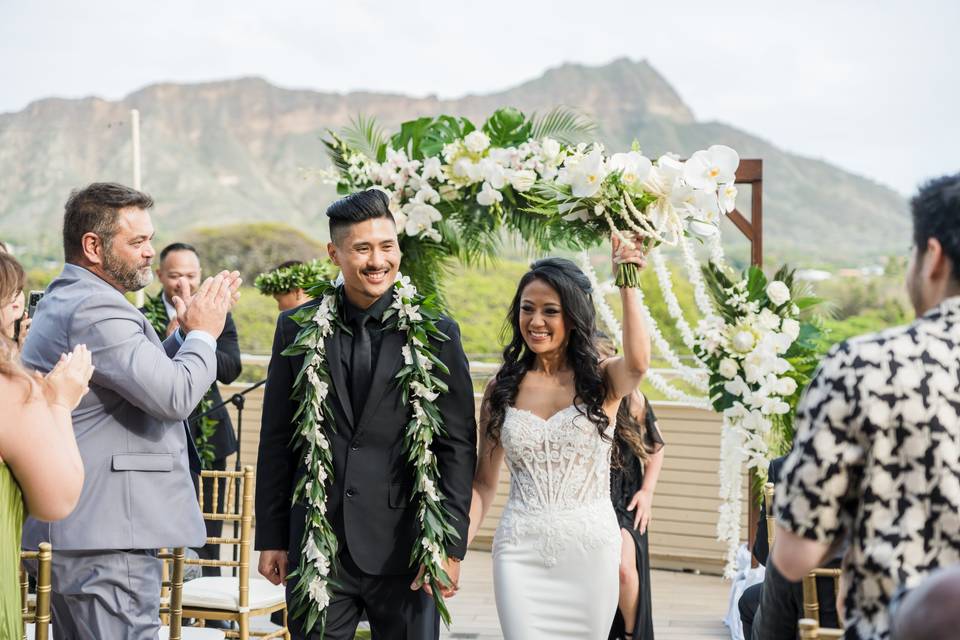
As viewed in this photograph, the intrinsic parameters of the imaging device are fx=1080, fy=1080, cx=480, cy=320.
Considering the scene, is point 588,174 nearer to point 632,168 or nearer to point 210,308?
point 632,168

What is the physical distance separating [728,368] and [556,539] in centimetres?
197

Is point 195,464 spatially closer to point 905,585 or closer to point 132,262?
point 132,262

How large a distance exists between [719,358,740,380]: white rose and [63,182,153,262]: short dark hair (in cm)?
313

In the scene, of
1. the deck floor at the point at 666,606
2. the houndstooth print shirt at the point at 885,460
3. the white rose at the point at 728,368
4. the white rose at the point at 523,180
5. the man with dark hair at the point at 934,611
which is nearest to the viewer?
the man with dark hair at the point at 934,611

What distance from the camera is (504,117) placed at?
480 centimetres

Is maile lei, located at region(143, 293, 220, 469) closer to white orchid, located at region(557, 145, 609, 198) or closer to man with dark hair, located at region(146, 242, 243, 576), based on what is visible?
man with dark hair, located at region(146, 242, 243, 576)

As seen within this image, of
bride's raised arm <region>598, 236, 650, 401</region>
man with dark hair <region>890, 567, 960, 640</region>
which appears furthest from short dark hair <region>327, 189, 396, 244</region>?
man with dark hair <region>890, 567, 960, 640</region>

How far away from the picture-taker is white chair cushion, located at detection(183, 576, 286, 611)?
175 inches

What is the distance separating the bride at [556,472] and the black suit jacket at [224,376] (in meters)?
2.24

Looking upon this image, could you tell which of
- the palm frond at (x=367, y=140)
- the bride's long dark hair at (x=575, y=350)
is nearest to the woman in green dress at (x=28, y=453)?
the bride's long dark hair at (x=575, y=350)

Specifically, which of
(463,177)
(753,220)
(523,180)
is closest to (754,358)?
(753,220)

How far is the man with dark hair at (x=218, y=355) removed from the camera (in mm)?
5645

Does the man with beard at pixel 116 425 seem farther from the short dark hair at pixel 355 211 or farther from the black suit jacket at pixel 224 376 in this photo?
the black suit jacket at pixel 224 376

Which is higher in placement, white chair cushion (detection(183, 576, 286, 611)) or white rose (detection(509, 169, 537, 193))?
white rose (detection(509, 169, 537, 193))
